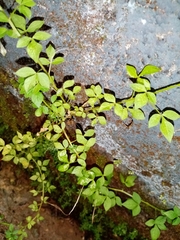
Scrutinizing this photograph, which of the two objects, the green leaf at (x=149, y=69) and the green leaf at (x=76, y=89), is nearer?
the green leaf at (x=149, y=69)

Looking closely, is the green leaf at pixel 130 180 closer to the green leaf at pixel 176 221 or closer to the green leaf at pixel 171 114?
the green leaf at pixel 176 221

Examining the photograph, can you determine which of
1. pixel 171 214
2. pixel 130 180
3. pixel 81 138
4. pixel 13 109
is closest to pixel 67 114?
pixel 81 138

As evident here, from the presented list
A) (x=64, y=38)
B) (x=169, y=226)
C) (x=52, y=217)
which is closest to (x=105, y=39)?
(x=64, y=38)

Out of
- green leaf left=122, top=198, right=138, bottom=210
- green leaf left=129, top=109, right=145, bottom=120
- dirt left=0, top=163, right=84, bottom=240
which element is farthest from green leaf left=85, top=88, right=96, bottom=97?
dirt left=0, top=163, right=84, bottom=240

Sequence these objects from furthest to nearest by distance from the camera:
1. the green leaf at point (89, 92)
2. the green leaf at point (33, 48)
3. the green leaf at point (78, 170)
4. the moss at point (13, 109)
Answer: the moss at point (13, 109) → the green leaf at point (78, 170) → the green leaf at point (89, 92) → the green leaf at point (33, 48)

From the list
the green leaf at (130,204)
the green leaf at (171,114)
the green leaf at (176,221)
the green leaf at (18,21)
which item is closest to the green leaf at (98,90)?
the green leaf at (171,114)

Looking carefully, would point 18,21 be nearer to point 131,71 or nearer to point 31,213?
point 131,71
